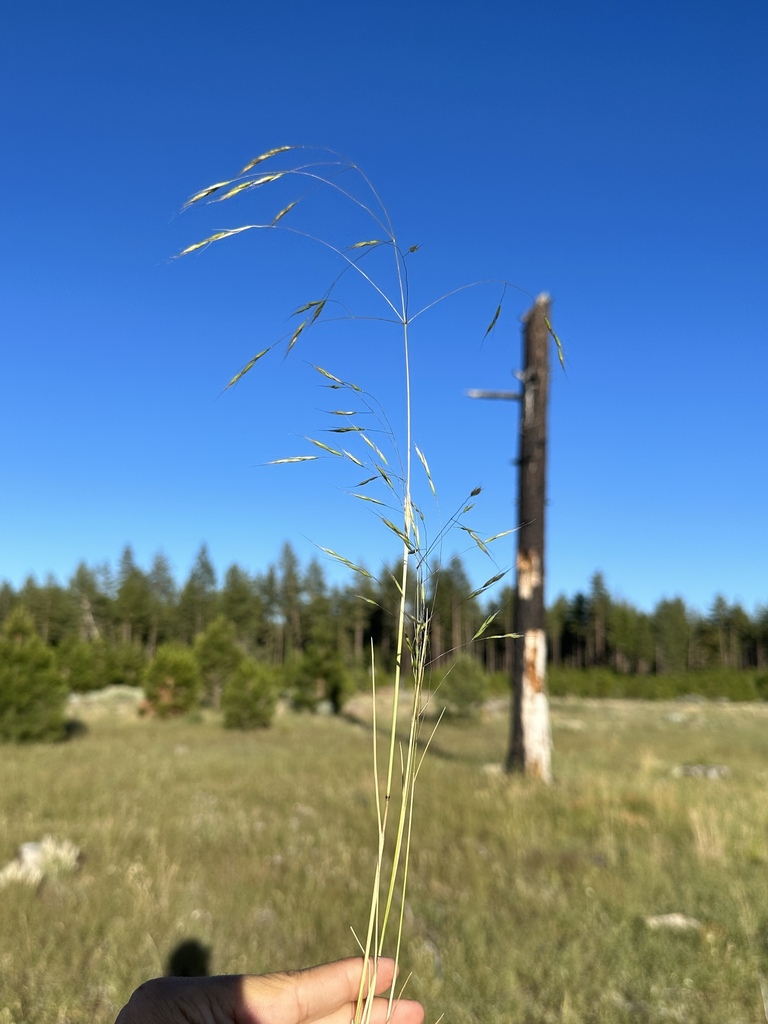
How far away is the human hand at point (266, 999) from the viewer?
1221mm

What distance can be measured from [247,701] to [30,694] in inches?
214

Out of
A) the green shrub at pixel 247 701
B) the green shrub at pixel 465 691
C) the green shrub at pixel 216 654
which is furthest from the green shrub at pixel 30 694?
the green shrub at pixel 216 654

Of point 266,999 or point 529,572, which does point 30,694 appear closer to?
point 529,572

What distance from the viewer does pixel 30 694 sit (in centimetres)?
1423

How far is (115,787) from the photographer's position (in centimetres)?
796

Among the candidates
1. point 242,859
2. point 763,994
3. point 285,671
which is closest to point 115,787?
point 242,859

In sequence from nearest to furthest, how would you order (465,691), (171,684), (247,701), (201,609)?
1. (247,701)
2. (171,684)
3. (465,691)
4. (201,609)

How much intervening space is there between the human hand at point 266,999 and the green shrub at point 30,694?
14778 millimetres

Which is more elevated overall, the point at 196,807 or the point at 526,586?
the point at 526,586

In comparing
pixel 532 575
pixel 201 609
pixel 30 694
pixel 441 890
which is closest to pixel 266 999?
pixel 441 890

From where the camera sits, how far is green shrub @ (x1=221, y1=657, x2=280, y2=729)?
1778 cm

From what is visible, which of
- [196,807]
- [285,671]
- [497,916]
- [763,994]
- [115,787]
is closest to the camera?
[763,994]

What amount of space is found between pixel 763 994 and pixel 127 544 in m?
72.6

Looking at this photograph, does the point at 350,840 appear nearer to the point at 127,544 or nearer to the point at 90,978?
the point at 90,978
